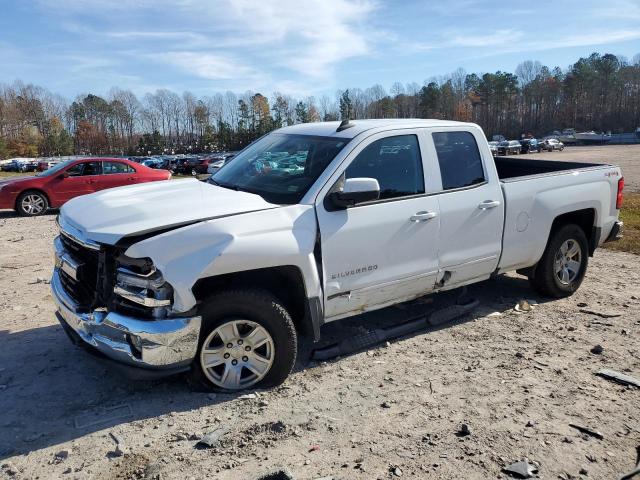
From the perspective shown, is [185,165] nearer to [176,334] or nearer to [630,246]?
[630,246]

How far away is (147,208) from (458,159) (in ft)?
9.51

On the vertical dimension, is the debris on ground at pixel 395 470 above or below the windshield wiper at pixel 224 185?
below

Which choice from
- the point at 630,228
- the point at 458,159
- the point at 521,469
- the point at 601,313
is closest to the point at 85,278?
the point at 521,469

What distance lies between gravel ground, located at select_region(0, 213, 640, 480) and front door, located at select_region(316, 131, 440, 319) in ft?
2.06

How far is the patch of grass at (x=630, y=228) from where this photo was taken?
8836mm

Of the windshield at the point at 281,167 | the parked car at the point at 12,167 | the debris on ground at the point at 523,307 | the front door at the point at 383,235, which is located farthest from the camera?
the parked car at the point at 12,167

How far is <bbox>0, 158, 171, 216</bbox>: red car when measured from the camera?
13789 mm

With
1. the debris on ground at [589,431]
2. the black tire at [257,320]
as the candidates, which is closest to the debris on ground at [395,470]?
the black tire at [257,320]

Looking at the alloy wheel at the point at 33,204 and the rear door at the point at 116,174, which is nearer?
the alloy wheel at the point at 33,204

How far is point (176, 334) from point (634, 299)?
17.4 feet

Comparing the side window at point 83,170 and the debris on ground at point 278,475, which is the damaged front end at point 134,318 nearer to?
the debris on ground at point 278,475

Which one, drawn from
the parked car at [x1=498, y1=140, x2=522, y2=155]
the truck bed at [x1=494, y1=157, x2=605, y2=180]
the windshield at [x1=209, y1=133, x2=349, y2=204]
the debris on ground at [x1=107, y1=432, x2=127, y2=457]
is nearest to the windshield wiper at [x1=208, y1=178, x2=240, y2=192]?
the windshield at [x1=209, y1=133, x2=349, y2=204]

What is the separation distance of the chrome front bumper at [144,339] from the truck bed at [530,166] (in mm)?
4267

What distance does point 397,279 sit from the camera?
15.2ft
